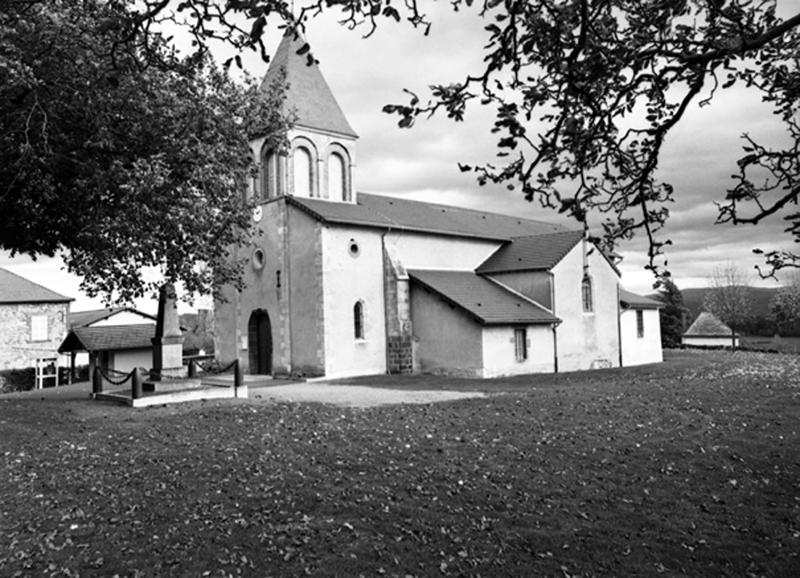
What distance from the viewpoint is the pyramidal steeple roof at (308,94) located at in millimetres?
27078

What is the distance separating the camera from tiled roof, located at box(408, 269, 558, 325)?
2528 centimetres

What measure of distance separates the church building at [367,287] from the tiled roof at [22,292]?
1856cm

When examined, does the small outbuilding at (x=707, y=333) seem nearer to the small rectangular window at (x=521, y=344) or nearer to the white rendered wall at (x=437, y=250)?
the white rendered wall at (x=437, y=250)

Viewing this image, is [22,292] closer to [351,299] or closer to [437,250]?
[351,299]

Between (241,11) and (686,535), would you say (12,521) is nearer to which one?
(241,11)

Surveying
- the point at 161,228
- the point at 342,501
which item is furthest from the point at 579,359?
the point at 342,501

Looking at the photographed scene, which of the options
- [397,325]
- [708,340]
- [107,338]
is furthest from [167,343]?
[708,340]

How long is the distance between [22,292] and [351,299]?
2749 cm

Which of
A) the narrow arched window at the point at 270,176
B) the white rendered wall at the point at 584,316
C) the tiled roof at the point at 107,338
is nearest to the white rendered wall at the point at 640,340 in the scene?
the white rendered wall at the point at 584,316

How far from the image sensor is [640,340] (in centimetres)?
3572

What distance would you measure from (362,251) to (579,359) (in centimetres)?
1196

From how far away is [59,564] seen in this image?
6434 mm

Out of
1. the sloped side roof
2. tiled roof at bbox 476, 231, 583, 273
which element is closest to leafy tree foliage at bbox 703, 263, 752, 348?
Answer: the sloped side roof

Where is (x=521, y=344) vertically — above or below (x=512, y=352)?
above
